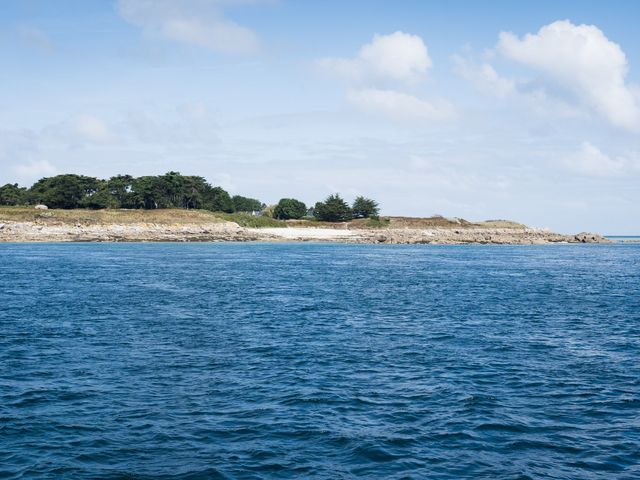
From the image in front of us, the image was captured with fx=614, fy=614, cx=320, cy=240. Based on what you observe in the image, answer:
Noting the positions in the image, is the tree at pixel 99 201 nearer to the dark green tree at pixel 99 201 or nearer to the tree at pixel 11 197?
the dark green tree at pixel 99 201

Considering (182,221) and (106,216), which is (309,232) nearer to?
(182,221)

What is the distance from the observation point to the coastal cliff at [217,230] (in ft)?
480

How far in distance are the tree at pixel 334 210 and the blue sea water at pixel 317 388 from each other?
145130 millimetres

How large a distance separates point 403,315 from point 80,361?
20.5 metres

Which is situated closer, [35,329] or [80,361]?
[80,361]

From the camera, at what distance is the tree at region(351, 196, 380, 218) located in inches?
7712

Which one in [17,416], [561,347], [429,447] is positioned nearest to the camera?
[429,447]

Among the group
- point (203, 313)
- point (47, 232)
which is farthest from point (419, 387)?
point (47, 232)

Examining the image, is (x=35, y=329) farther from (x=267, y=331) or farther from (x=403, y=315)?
(x=403, y=315)

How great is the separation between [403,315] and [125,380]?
2072cm

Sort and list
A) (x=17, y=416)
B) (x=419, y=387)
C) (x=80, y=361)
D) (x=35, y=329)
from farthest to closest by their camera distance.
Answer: (x=35, y=329)
(x=80, y=361)
(x=419, y=387)
(x=17, y=416)

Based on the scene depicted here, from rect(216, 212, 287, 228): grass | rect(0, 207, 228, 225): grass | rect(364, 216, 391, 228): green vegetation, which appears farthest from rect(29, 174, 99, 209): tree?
rect(364, 216, 391, 228): green vegetation

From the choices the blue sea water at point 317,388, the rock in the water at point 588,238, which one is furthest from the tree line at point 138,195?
the blue sea water at point 317,388

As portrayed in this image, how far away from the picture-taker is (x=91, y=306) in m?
40.9
